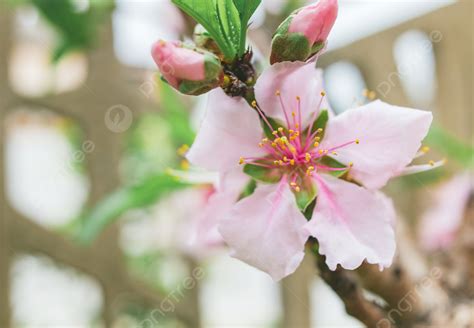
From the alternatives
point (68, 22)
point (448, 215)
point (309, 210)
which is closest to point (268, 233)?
point (309, 210)

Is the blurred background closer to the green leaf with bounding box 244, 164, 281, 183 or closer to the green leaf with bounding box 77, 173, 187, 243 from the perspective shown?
the green leaf with bounding box 77, 173, 187, 243

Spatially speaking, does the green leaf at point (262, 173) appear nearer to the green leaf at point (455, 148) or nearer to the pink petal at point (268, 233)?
the pink petal at point (268, 233)

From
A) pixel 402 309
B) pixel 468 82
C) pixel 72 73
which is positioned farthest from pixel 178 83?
pixel 72 73

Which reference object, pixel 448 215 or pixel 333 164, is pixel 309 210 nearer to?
pixel 333 164

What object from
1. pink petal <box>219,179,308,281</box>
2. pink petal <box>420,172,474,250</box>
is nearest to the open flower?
pink petal <box>219,179,308,281</box>

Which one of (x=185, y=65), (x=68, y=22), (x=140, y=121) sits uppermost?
(x=185, y=65)
